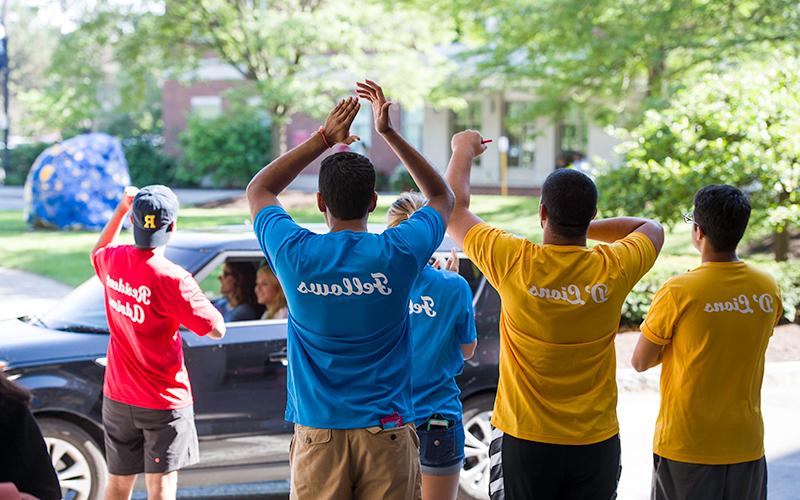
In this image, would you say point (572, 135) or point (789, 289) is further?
point (572, 135)

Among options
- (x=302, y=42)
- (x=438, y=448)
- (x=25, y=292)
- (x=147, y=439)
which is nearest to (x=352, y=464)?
(x=438, y=448)

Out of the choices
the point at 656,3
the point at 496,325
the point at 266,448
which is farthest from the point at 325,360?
the point at 656,3

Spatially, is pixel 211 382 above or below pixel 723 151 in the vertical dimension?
below

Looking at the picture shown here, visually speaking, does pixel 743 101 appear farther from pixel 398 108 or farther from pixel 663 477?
pixel 398 108

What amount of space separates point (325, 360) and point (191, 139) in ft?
109

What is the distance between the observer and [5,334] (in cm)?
567

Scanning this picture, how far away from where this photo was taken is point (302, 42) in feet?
77.3

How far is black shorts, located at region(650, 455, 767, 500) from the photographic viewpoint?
11.8ft

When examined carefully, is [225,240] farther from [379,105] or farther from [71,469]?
[379,105]

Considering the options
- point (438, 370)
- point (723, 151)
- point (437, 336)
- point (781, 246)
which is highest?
point (723, 151)

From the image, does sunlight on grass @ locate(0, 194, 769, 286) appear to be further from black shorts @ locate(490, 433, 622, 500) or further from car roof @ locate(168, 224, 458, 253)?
black shorts @ locate(490, 433, 622, 500)

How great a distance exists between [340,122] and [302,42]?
20.9 metres

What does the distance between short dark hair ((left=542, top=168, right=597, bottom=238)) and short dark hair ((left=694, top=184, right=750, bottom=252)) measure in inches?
20.2

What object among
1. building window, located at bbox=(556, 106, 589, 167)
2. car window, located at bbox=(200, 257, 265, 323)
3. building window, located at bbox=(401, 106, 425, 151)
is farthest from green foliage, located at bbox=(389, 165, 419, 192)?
car window, located at bbox=(200, 257, 265, 323)
